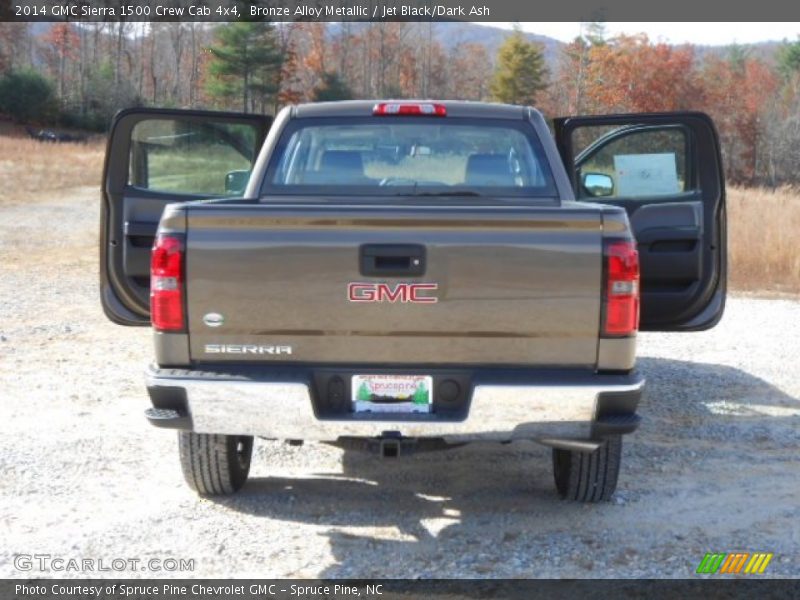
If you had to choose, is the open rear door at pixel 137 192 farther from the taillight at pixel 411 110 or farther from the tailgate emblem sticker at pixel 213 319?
the tailgate emblem sticker at pixel 213 319

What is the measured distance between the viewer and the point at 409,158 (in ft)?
18.5

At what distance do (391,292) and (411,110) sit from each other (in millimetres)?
1753

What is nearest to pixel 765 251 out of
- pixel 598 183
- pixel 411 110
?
pixel 598 183

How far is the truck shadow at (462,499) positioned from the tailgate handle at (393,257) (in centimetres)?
128

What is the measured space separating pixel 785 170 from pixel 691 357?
193 feet

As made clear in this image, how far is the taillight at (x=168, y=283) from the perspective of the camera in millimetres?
4262

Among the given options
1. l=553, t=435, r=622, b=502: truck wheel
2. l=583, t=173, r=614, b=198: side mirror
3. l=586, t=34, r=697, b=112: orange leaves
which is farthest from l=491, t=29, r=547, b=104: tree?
l=553, t=435, r=622, b=502: truck wheel

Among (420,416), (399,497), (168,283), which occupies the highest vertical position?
(168,283)

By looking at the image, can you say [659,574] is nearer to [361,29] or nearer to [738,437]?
[738,437]

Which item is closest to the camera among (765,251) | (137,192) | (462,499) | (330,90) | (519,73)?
(462,499)

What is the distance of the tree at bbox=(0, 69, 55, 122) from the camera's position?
63.7 meters

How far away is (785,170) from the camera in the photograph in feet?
208

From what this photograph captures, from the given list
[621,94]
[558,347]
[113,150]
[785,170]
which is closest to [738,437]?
[558,347]

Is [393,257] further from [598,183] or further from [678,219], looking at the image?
[678,219]
